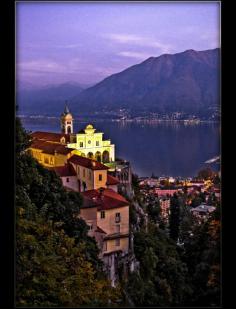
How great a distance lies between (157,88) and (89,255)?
1.36m

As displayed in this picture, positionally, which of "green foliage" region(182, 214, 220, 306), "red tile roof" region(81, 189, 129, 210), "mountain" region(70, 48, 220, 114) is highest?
"mountain" region(70, 48, 220, 114)

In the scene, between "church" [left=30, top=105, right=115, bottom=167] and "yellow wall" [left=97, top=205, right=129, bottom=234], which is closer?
"church" [left=30, top=105, right=115, bottom=167]

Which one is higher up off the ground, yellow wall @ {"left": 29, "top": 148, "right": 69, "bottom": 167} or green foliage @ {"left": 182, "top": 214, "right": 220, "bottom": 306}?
yellow wall @ {"left": 29, "top": 148, "right": 69, "bottom": 167}

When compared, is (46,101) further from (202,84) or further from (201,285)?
(201,285)

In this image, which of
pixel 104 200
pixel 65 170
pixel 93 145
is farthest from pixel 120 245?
pixel 93 145

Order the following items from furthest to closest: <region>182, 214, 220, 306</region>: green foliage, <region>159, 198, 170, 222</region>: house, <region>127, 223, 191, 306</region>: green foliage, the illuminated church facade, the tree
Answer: <region>159, 198, 170, 222</region>: house, the tree, <region>127, 223, 191, 306</region>: green foliage, the illuminated church facade, <region>182, 214, 220, 306</region>: green foliage

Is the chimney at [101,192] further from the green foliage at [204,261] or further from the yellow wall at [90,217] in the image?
the green foliage at [204,261]

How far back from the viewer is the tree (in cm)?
242

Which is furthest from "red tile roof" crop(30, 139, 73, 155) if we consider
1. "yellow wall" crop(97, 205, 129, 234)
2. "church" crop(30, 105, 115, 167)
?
"yellow wall" crop(97, 205, 129, 234)

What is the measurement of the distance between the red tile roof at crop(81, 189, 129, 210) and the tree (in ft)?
0.98

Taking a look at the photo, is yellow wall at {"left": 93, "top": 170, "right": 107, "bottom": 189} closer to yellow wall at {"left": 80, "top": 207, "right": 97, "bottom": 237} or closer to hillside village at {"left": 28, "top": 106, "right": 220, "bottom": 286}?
hillside village at {"left": 28, "top": 106, "right": 220, "bottom": 286}

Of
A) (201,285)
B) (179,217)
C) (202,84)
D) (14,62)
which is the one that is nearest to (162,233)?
(179,217)

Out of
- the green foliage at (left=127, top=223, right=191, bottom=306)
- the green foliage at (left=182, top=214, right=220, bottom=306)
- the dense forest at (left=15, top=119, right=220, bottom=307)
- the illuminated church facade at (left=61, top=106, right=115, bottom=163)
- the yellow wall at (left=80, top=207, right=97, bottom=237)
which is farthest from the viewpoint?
the yellow wall at (left=80, top=207, right=97, bottom=237)

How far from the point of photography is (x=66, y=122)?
2.15 meters
